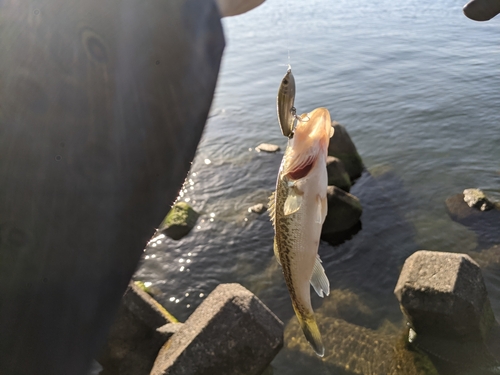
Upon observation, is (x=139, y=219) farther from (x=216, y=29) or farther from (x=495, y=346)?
(x=495, y=346)

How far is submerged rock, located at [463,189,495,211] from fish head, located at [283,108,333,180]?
934cm

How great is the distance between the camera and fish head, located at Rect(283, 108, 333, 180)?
3.06m

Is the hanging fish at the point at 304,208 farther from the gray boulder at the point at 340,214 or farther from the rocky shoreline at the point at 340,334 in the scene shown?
the gray boulder at the point at 340,214

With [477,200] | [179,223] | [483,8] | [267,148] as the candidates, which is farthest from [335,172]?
[483,8]

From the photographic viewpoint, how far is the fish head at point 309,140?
10.0 feet

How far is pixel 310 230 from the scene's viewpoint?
344 centimetres

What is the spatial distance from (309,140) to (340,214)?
7.81 m

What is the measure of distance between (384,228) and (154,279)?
20.9 feet

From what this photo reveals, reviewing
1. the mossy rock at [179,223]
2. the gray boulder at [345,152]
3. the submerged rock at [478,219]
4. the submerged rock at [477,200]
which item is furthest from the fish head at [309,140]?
the gray boulder at [345,152]

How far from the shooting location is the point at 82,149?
1.56 metres

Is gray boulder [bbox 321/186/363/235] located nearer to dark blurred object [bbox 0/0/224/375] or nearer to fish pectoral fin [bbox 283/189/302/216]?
fish pectoral fin [bbox 283/189/302/216]

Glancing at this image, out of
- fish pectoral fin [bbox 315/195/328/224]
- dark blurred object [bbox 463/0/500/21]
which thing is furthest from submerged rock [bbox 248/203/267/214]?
fish pectoral fin [bbox 315/195/328/224]

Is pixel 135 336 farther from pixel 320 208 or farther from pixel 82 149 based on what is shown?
pixel 82 149

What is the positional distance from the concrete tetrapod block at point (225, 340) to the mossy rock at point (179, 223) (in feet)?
17.9
